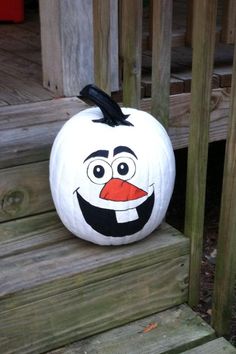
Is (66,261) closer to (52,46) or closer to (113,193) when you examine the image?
(113,193)

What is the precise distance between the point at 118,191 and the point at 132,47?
54cm

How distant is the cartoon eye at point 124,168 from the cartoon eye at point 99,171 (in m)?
0.02

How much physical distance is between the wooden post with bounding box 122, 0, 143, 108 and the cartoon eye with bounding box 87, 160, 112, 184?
0.44 m

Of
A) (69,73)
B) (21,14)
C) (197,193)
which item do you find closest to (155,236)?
(197,193)

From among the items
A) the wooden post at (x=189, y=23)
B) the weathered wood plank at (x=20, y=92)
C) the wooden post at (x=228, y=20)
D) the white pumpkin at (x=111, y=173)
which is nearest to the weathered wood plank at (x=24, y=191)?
the white pumpkin at (x=111, y=173)

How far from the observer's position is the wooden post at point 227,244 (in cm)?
176

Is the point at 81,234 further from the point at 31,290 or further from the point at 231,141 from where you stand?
Answer: the point at 231,141

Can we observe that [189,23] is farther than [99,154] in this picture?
Yes

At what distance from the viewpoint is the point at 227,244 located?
74.0 inches

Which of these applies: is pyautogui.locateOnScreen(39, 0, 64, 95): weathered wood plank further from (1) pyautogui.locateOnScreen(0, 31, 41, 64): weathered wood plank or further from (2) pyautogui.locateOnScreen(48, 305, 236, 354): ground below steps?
(2) pyautogui.locateOnScreen(48, 305, 236, 354): ground below steps

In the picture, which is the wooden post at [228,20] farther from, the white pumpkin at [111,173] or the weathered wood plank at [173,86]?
the white pumpkin at [111,173]

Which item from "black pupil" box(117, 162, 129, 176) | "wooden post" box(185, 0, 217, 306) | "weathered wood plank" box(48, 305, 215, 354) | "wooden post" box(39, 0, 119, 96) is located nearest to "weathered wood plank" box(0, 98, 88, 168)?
"wooden post" box(39, 0, 119, 96)

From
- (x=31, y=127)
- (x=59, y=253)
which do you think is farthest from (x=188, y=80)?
(x=59, y=253)

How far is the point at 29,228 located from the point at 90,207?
1.03ft
